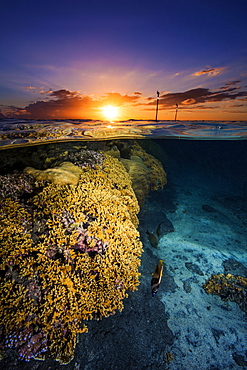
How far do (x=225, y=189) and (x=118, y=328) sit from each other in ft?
65.6

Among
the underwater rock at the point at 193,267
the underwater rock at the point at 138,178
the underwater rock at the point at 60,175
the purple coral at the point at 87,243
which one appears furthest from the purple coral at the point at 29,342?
the underwater rock at the point at 138,178

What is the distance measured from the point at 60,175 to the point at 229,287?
7920mm

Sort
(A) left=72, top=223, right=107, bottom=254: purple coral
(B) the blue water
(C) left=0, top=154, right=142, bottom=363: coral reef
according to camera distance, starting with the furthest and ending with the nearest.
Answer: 1. (B) the blue water
2. (A) left=72, top=223, right=107, bottom=254: purple coral
3. (C) left=0, top=154, right=142, bottom=363: coral reef

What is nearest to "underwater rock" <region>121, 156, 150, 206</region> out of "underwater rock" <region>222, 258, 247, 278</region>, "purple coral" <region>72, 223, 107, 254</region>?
"purple coral" <region>72, 223, 107, 254</region>

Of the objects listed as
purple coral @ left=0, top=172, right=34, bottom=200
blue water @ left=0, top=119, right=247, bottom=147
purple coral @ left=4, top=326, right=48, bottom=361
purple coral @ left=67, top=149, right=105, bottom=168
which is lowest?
purple coral @ left=4, top=326, right=48, bottom=361

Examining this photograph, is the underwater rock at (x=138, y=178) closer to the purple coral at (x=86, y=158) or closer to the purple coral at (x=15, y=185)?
the purple coral at (x=86, y=158)

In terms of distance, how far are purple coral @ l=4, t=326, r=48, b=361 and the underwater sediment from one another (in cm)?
2

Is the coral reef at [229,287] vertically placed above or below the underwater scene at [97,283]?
below

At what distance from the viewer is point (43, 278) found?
3.57m

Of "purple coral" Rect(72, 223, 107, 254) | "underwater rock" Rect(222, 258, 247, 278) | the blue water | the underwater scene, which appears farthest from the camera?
the blue water

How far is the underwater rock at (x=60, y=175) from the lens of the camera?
5.09 metres

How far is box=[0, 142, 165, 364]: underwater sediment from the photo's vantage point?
341 cm

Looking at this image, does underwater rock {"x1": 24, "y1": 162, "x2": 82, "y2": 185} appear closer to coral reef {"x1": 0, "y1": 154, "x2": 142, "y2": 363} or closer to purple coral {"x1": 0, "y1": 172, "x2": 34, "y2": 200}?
coral reef {"x1": 0, "y1": 154, "x2": 142, "y2": 363}

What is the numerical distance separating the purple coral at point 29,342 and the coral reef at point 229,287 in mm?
6039
